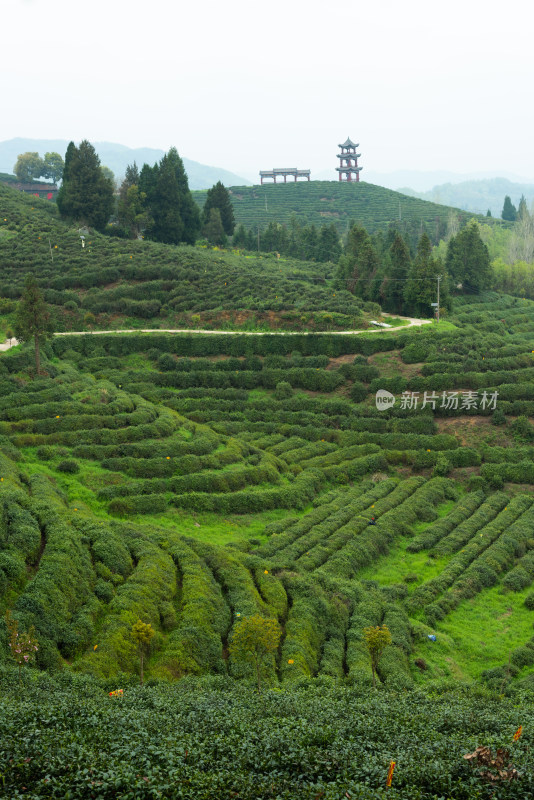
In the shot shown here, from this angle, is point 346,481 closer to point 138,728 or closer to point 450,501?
point 450,501

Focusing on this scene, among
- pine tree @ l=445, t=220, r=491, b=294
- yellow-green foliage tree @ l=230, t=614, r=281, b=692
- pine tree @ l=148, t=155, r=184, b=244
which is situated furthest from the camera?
pine tree @ l=148, t=155, r=184, b=244

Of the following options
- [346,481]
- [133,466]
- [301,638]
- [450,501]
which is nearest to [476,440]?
[450,501]

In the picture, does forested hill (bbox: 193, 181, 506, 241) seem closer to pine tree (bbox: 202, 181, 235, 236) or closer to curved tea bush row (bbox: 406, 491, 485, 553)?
pine tree (bbox: 202, 181, 235, 236)

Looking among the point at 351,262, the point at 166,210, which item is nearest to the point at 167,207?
the point at 166,210

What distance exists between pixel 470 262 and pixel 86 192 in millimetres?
43966

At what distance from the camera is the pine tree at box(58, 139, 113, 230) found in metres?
81.6

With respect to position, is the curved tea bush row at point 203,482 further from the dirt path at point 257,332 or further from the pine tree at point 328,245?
the pine tree at point 328,245

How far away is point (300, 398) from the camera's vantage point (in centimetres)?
5306

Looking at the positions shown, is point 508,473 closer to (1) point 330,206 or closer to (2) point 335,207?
(2) point 335,207

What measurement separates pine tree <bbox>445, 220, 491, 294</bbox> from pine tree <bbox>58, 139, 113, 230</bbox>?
4050 centimetres

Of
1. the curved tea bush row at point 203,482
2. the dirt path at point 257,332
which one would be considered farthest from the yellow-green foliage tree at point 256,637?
the dirt path at point 257,332

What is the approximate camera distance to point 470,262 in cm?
7688

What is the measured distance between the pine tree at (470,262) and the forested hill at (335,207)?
1339 inches

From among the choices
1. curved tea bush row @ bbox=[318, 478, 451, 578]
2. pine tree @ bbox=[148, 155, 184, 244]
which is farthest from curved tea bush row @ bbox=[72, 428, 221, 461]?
pine tree @ bbox=[148, 155, 184, 244]
